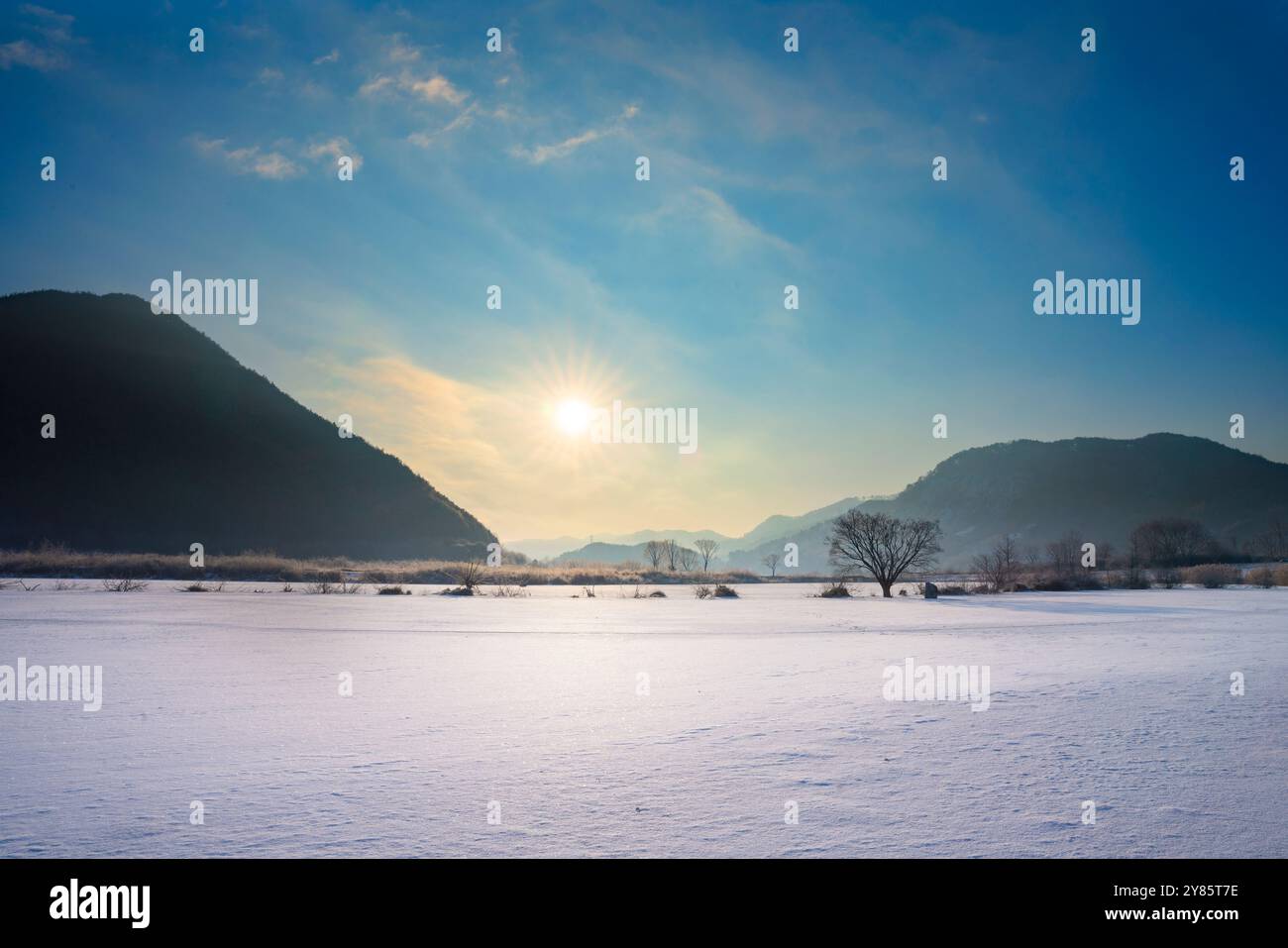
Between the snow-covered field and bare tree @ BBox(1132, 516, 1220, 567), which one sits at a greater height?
the snow-covered field

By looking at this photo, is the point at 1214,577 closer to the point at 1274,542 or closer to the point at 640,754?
the point at 640,754

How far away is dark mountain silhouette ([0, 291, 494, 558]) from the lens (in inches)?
3152

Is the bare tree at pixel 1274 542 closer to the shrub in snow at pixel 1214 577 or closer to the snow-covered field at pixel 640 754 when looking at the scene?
the shrub in snow at pixel 1214 577

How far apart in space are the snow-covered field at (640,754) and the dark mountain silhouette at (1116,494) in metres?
144

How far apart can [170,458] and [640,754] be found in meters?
104

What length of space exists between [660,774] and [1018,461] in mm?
220913

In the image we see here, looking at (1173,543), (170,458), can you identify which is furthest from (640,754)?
(170,458)

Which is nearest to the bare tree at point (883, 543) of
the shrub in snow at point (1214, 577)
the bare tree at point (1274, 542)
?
the shrub in snow at point (1214, 577)

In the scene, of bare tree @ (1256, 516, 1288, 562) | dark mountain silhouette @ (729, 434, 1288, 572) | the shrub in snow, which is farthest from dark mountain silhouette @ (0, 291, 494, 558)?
dark mountain silhouette @ (729, 434, 1288, 572)

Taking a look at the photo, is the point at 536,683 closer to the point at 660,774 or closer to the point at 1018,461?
the point at 660,774

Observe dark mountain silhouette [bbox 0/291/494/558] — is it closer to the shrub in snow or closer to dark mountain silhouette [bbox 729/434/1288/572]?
the shrub in snow

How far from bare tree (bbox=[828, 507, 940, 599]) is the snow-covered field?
85.1 ft

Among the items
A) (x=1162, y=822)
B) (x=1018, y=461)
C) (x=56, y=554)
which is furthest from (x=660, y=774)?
(x=1018, y=461)
